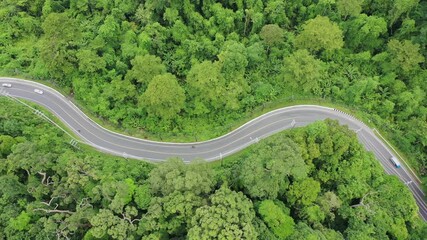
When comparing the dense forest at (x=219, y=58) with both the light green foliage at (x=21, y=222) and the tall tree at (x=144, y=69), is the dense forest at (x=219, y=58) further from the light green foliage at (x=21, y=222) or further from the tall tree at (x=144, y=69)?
the light green foliage at (x=21, y=222)

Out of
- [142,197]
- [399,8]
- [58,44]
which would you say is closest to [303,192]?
Answer: [142,197]

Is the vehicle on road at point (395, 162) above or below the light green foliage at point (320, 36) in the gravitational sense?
below

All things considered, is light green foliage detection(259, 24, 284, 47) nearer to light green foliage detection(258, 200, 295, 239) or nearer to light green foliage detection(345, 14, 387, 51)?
light green foliage detection(345, 14, 387, 51)

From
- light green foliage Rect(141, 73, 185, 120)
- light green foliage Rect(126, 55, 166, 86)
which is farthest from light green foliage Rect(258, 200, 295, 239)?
light green foliage Rect(126, 55, 166, 86)

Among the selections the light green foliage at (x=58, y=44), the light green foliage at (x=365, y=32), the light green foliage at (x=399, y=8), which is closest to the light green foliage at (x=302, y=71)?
the light green foliage at (x=365, y=32)

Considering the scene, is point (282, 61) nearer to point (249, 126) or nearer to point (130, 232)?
point (249, 126)

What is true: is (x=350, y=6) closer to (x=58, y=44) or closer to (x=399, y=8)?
(x=399, y=8)
